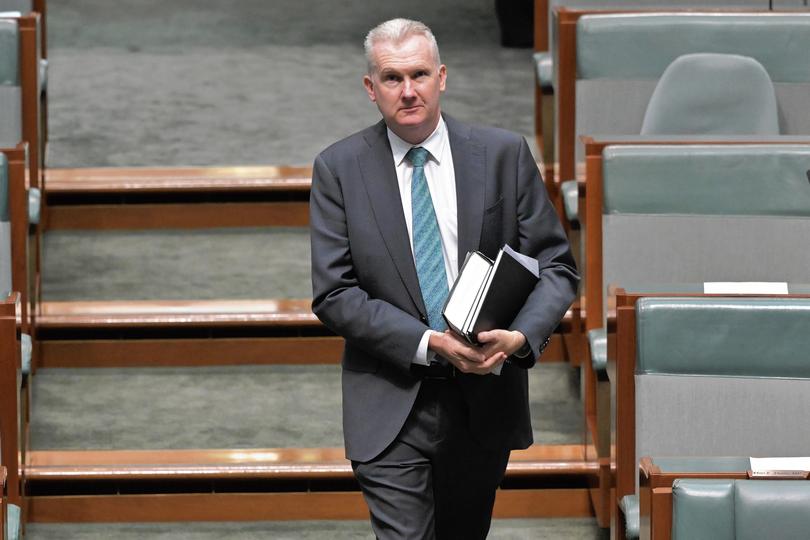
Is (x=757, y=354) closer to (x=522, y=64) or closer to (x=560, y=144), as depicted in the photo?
(x=560, y=144)

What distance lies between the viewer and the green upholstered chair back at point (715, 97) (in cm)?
119

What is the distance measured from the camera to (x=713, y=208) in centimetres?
102

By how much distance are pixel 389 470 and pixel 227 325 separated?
0.45 m

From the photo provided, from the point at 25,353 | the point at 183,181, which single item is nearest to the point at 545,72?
the point at 183,181

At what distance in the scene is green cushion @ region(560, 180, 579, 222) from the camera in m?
1.17

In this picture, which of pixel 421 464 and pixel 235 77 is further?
pixel 235 77

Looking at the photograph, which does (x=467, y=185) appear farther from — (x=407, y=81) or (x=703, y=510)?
(x=703, y=510)

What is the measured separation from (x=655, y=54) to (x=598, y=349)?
0.34 metres

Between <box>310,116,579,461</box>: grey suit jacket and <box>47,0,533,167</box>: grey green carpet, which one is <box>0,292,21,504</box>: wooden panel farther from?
<box>47,0,533,167</box>: grey green carpet

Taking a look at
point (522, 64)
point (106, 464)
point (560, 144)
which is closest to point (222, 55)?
point (522, 64)

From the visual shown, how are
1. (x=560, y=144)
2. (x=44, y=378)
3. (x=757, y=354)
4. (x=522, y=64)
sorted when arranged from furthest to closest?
(x=522, y=64) < (x=560, y=144) < (x=44, y=378) < (x=757, y=354)

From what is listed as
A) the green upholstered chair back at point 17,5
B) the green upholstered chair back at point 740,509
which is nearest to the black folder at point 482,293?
the green upholstered chair back at point 740,509

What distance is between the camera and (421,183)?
72 centimetres

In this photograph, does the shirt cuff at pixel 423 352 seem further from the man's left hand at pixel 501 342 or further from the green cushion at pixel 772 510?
the green cushion at pixel 772 510
